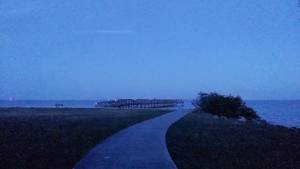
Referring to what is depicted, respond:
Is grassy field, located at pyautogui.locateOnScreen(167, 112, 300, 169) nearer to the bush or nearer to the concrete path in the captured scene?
the concrete path

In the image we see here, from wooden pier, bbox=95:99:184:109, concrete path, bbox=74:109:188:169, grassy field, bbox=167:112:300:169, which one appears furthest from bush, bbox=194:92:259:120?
concrete path, bbox=74:109:188:169

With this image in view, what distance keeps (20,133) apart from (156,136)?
6878 millimetres

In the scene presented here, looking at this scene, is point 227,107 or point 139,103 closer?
point 227,107

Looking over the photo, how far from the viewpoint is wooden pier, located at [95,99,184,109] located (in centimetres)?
8931

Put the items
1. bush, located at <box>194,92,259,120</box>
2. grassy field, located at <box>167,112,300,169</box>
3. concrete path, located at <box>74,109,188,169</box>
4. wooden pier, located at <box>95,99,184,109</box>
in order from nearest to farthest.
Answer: concrete path, located at <box>74,109,188,169</box> → grassy field, located at <box>167,112,300,169</box> → bush, located at <box>194,92,259,120</box> → wooden pier, located at <box>95,99,184,109</box>

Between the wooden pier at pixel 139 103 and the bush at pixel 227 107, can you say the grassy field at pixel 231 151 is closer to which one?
the bush at pixel 227 107

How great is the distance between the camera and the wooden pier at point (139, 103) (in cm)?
8931

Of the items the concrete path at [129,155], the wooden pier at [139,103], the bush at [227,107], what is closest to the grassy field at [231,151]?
the concrete path at [129,155]

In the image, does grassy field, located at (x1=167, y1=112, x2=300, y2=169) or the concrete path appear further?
Result: grassy field, located at (x1=167, y1=112, x2=300, y2=169)

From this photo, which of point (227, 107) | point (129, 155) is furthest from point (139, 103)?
point (129, 155)

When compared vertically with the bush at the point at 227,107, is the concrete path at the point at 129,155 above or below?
below

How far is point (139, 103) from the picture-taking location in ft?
316

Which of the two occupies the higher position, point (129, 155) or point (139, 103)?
point (139, 103)

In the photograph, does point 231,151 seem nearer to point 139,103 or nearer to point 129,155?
point 129,155
